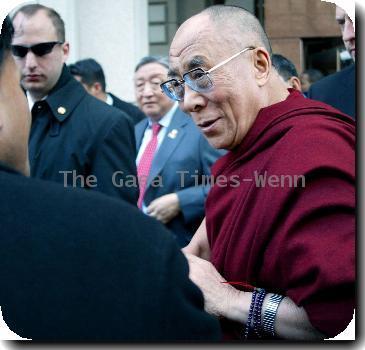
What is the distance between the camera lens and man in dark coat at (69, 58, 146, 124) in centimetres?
426

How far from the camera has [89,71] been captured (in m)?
4.27

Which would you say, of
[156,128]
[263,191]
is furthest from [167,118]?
[263,191]

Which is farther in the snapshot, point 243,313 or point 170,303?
point 243,313

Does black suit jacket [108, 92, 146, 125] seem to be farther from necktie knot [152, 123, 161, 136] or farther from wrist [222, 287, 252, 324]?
wrist [222, 287, 252, 324]

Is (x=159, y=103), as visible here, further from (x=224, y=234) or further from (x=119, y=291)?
(x=119, y=291)

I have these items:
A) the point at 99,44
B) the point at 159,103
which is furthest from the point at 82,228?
the point at 99,44

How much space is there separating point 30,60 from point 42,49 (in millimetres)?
71

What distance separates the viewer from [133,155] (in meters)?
2.51

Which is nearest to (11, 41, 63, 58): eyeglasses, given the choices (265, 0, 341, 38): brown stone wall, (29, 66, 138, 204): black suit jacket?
(29, 66, 138, 204): black suit jacket

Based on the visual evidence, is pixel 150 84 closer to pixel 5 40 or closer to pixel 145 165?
pixel 145 165

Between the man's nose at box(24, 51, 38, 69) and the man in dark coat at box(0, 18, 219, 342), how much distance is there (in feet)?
5.22

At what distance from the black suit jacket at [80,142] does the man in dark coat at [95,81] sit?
5.71ft

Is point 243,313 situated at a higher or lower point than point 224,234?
lower

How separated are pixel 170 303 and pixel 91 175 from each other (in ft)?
4.87
